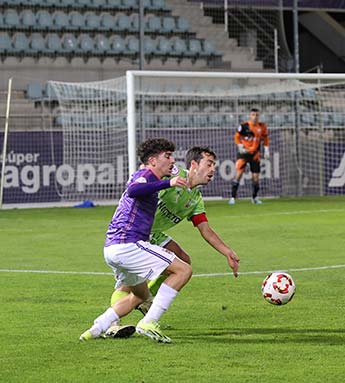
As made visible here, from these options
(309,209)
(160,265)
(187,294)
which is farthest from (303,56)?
(160,265)

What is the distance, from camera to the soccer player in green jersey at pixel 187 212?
7738 mm

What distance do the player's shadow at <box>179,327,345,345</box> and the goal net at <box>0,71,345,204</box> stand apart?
1727 cm

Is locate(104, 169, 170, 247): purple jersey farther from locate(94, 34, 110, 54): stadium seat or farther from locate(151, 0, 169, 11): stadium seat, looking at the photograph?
locate(151, 0, 169, 11): stadium seat

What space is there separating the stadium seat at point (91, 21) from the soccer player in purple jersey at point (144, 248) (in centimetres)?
2270

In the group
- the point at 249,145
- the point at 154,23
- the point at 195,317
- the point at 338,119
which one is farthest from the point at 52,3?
the point at 195,317

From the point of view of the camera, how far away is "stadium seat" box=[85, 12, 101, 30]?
2984cm

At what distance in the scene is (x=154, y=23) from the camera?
102ft

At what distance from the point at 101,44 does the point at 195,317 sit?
2156 cm

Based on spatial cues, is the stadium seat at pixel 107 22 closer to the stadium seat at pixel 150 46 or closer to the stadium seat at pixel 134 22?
the stadium seat at pixel 134 22

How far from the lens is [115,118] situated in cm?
2644

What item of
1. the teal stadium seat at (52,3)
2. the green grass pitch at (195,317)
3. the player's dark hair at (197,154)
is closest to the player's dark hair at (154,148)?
the player's dark hair at (197,154)

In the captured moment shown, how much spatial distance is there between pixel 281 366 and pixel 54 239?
10.3 metres

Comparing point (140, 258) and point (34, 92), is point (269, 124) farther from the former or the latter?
point (140, 258)

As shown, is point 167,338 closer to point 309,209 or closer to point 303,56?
point 309,209
